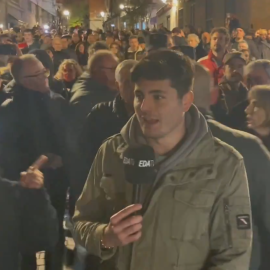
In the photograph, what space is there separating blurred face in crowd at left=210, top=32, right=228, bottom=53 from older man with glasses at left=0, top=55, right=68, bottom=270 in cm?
277

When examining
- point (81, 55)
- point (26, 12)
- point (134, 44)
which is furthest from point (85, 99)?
point (26, 12)

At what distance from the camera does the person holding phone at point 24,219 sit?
3.00 meters

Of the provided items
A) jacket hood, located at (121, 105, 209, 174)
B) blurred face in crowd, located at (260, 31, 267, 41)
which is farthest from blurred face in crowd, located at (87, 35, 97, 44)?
jacket hood, located at (121, 105, 209, 174)

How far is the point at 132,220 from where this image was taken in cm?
192

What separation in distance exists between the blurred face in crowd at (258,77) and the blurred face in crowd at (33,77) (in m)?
1.83

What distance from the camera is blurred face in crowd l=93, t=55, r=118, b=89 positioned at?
5.09m

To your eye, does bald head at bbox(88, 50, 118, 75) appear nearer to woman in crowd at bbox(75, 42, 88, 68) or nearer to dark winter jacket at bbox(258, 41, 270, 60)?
dark winter jacket at bbox(258, 41, 270, 60)

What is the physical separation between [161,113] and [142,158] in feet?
0.81

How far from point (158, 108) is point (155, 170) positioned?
0.84 ft

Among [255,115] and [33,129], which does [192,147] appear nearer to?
[255,115]

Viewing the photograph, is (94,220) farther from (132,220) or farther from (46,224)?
(46,224)

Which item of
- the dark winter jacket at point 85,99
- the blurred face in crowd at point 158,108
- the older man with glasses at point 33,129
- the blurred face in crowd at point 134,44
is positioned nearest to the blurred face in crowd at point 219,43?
the dark winter jacket at point 85,99

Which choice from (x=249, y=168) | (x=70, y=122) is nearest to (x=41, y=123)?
(x=70, y=122)

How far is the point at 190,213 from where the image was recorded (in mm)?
2062
